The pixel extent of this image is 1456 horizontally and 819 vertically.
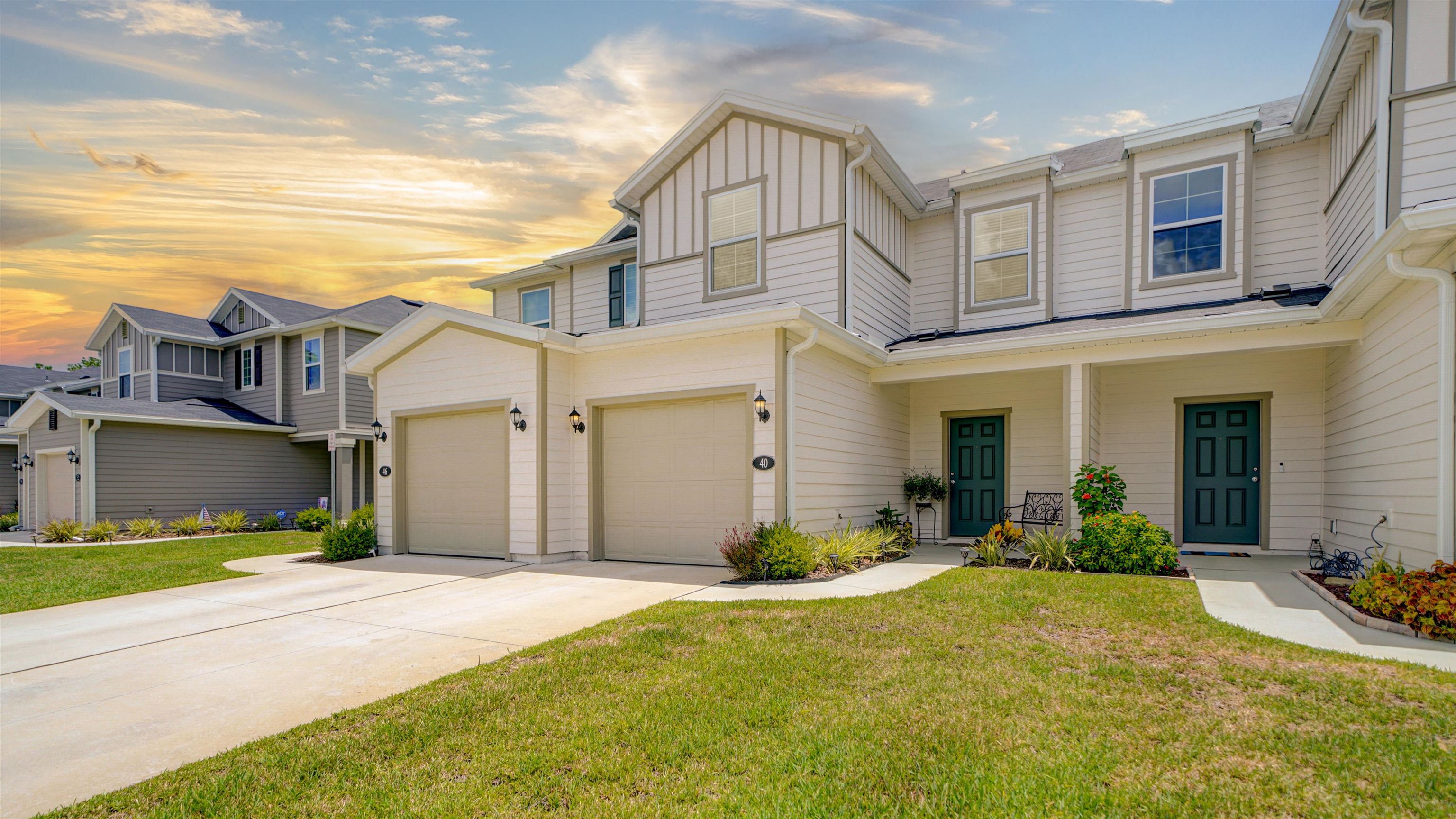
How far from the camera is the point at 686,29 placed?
1019 cm

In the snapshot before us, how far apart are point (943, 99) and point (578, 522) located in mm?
8784

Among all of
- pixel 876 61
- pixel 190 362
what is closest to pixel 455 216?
pixel 876 61

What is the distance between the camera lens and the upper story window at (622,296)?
1402 cm

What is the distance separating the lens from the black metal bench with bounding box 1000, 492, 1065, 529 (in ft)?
33.7

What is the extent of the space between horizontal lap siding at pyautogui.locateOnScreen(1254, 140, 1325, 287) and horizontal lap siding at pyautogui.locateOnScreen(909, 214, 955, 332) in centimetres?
419

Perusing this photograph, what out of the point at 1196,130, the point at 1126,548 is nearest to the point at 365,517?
the point at 1126,548

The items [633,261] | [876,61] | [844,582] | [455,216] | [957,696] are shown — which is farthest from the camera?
[633,261]

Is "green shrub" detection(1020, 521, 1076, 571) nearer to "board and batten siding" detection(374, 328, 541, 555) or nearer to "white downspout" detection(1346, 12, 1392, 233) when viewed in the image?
"white downspout" detection(1346, 12, 1392, 233)

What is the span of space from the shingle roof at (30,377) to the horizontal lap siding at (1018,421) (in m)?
31.0

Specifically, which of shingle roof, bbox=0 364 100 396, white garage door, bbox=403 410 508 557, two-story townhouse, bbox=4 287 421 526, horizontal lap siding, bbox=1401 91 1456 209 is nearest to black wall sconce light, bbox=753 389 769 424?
white garage door, bbox=403 410 508 557

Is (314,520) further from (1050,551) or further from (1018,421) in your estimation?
(1050,551)

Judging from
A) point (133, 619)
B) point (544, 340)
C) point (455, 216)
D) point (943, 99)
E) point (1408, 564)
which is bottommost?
point (133, 619)

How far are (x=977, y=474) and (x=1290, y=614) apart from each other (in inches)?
233

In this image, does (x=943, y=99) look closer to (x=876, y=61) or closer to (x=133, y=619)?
(x=876, y=61)
